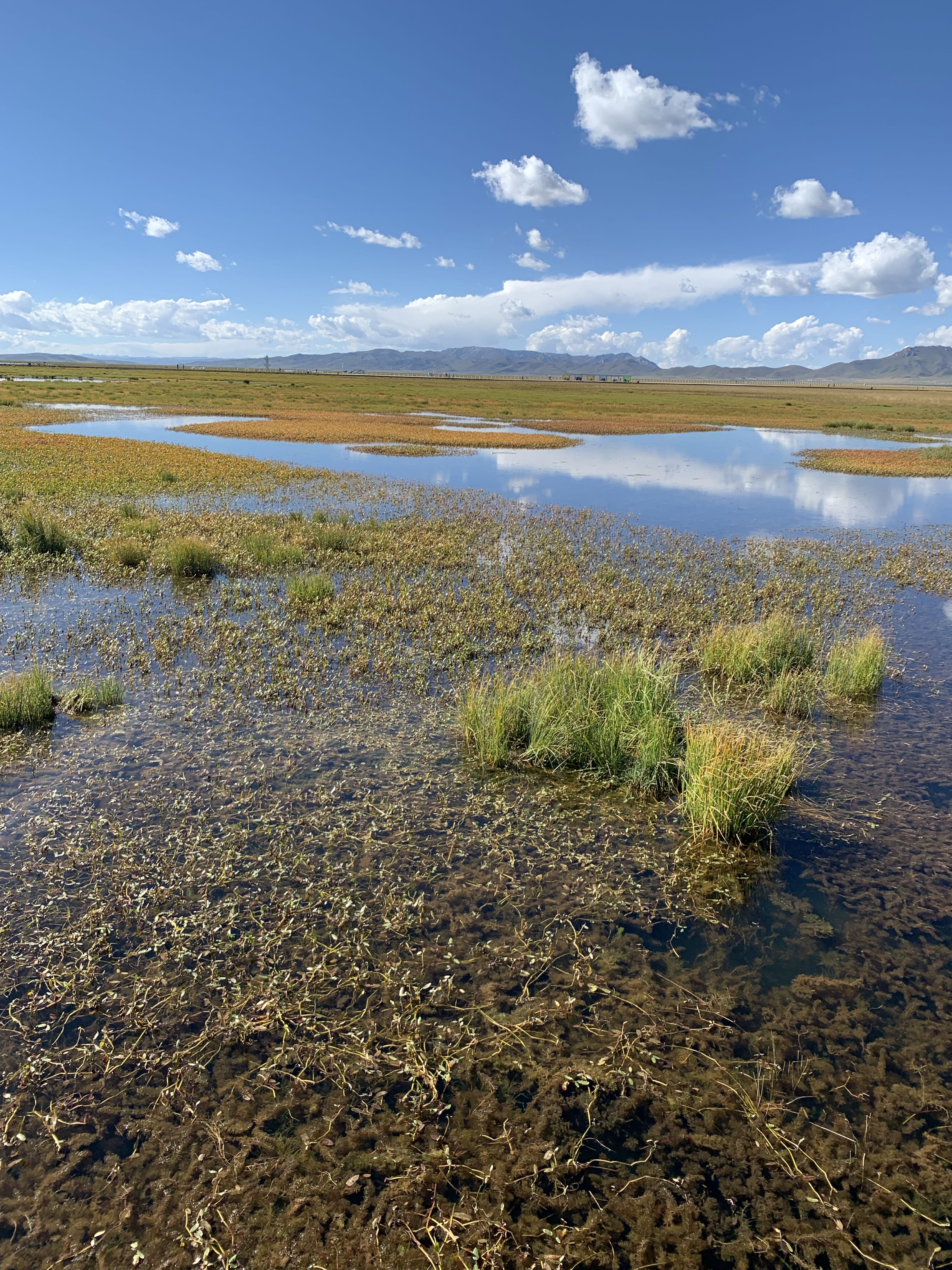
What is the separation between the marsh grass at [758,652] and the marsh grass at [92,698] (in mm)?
12135

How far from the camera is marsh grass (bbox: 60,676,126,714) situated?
11727 mm

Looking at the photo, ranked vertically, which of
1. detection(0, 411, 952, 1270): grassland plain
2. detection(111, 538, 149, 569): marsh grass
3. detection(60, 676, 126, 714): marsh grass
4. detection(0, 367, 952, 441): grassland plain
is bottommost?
detection(0, 411, 952, 1270): grassland plain

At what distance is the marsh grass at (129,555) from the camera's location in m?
20.7

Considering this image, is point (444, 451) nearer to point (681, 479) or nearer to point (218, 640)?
point (681, 479)

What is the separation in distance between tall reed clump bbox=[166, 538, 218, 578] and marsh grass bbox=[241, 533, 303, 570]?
141 cm

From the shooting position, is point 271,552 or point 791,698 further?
point 271,552

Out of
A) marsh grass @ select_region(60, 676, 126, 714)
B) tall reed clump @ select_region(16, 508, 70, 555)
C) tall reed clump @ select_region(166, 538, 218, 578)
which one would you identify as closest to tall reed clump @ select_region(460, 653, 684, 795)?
marsh grass @ select_region(60, 676, 126, 714)

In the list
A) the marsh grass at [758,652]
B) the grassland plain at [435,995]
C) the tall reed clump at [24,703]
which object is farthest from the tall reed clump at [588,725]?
the tall reed clump at [24,703]

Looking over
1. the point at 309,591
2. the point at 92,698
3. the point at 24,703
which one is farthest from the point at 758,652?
the point at 24,703

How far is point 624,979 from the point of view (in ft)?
22.4

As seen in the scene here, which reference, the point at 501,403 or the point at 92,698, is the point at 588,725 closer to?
the point at 92,698

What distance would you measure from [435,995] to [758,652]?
10788 mm

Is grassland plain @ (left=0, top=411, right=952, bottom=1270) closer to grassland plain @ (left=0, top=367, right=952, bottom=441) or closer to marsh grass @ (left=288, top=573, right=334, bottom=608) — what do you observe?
marsh grass @ (left=288, top=573, right=334, bottom=608)

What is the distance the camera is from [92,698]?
11828 mm
